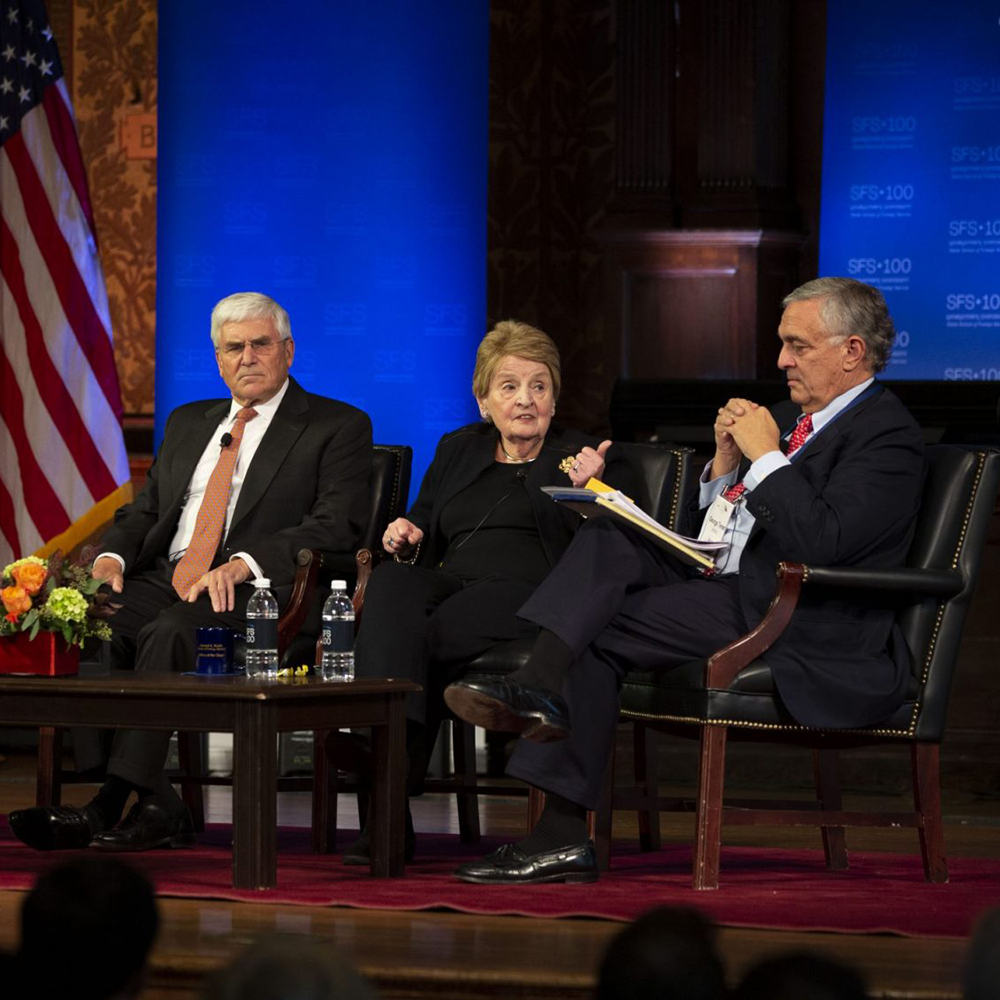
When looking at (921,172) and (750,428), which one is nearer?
(750,428)

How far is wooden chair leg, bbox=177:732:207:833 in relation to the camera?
4.33 metres

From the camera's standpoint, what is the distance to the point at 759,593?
140 inches

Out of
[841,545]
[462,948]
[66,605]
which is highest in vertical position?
[841,545]

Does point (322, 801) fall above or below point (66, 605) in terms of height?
below

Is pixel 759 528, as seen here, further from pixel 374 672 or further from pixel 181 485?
pixel 181 485

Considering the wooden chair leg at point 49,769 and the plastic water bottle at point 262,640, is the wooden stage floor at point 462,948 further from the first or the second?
the wooden chair leg at point 49,769

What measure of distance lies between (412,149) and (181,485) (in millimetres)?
2629

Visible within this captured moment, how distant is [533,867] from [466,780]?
901 mm

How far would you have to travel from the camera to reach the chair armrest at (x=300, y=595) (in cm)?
413

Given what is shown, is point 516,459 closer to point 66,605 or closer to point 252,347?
point 252,347

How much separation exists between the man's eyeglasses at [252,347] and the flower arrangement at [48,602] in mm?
981

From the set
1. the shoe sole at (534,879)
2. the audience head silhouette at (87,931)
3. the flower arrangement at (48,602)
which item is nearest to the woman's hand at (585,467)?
the shoe sole at (534,879)

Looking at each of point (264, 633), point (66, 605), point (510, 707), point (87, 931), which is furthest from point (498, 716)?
point (87, 931)

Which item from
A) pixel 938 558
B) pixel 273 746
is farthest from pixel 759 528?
pixel 273 746
